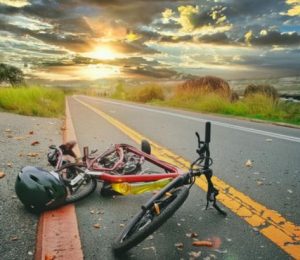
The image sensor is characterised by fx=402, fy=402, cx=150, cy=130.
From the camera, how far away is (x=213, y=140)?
332 inches

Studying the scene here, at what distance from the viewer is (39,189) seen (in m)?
3.52

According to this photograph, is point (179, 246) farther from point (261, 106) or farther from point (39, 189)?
point (261, 106)

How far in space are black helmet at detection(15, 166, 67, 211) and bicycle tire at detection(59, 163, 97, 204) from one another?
27cm

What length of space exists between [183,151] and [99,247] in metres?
4.27

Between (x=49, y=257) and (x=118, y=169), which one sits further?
(x=118, y=169)

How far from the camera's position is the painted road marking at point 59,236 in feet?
9.49

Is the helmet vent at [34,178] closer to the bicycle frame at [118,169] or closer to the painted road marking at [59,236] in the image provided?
the painted road marking at [59,236]

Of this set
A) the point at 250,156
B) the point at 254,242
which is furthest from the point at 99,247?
the point at 250,156

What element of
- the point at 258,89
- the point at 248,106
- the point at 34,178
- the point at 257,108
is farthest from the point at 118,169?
the point at 258,89

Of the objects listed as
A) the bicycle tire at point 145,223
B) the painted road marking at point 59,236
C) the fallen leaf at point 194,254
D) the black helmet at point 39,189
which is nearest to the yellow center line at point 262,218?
the fallen leaf at point 194,254

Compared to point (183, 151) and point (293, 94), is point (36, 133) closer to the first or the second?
point (183, 151)

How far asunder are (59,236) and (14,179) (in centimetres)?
170

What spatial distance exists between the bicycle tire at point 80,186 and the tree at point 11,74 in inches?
1034

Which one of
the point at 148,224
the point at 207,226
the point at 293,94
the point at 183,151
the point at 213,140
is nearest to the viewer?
Result: the point at 148,224
